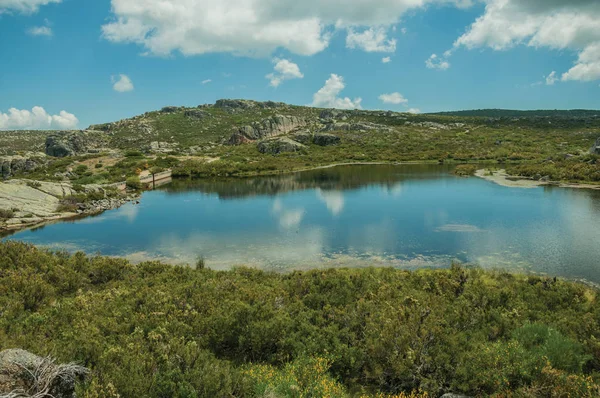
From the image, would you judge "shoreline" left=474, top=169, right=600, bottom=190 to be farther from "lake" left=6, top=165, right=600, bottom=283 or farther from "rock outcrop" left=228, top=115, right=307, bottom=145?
"rock outcrop" left=228, top=115, right=307, bottom=145

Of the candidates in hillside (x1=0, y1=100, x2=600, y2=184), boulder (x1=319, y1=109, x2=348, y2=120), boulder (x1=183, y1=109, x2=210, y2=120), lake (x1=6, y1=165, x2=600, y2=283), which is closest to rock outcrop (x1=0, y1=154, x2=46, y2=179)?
hillside (x1=0, y1=100, x2=600, y2=184)

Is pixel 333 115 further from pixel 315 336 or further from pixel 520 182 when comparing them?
pixel 315 336

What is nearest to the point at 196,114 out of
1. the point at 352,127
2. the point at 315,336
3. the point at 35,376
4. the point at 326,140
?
the point at 352,127

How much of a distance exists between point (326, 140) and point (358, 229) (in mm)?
93364

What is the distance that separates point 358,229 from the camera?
31.0 metres

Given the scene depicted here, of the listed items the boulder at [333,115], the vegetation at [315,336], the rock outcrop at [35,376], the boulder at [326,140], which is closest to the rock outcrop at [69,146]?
the boulder at [326,140]

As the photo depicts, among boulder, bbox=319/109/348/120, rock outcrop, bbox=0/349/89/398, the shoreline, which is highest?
boulder, bbox=319/109/348/120

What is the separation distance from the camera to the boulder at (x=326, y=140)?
4756 inches

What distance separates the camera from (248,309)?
1114cm

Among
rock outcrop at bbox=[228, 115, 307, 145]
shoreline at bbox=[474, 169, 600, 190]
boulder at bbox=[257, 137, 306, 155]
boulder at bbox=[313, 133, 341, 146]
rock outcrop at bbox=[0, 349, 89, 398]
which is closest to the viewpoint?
rock outcrop at bbox=[0, 349, 89, 398]

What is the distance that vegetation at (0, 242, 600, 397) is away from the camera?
7.70 metres

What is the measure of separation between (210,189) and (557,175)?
55.8 metres

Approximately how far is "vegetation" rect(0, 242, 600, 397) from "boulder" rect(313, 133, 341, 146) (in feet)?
351

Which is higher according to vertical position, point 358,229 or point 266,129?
point 266,129
